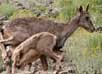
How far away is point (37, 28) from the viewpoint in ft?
51.4

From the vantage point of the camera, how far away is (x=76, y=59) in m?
15.2

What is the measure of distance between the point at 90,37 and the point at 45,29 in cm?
193

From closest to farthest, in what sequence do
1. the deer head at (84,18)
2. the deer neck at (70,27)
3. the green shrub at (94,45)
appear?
the deer neck at (70,27) < the deer head at (84,18) < the green shrub at (94,45)

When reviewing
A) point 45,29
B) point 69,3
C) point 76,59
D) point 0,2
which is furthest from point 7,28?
point 0,2

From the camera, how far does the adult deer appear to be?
50.2ft

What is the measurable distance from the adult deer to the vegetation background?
584 mm

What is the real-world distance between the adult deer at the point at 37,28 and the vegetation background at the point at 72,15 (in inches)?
23.0

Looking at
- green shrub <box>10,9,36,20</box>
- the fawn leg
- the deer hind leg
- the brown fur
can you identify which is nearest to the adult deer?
the fawn leg

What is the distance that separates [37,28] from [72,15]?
5.47 m

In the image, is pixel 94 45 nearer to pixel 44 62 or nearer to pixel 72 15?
pixel 44 62

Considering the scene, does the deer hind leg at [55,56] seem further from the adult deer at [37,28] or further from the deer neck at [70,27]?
the deer neck at [70,27]

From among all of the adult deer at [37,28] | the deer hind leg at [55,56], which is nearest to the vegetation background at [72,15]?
the deer hind leg at [55,56]

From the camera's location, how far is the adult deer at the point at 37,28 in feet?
50.2

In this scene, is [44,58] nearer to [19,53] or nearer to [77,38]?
[19,53]
